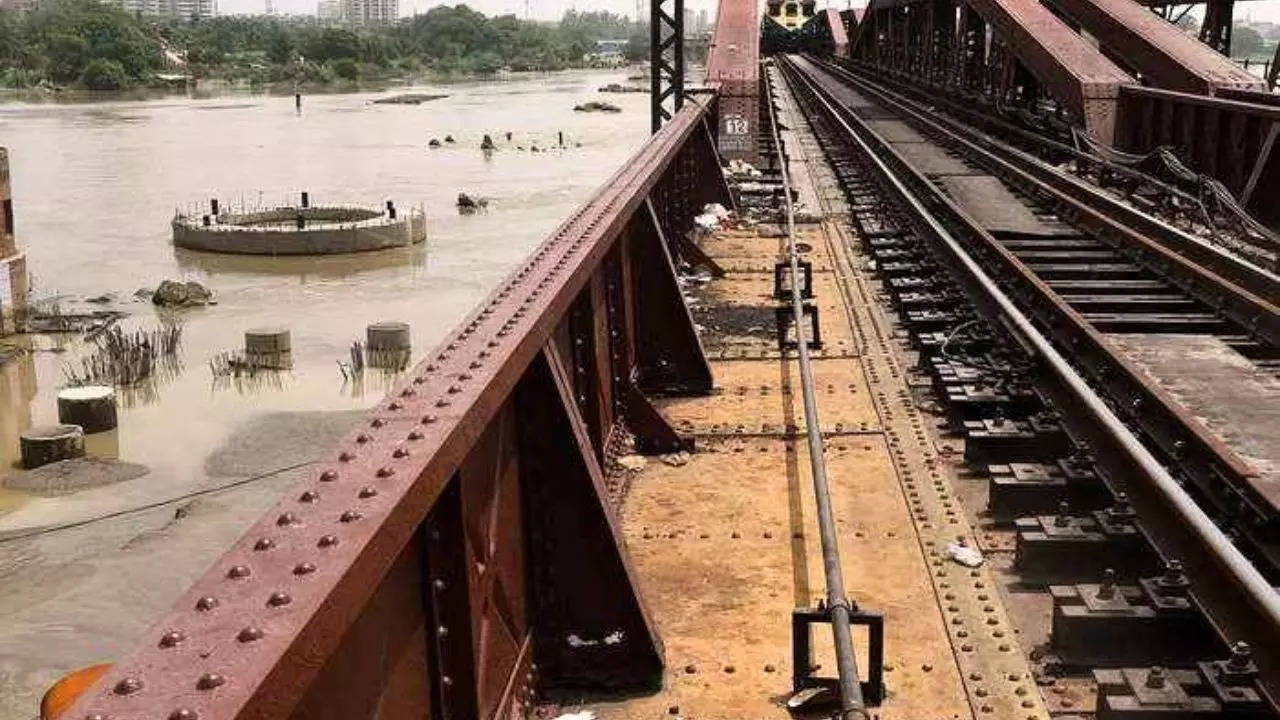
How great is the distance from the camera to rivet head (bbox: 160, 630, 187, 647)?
1719 mm

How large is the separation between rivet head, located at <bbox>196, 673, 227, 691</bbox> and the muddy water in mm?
15810

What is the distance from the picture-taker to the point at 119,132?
78438 mm

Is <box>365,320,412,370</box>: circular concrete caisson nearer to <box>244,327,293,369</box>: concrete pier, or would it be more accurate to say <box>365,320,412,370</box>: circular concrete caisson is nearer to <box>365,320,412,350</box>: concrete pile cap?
<box>365,320,412,350</box>: concrete pile cap

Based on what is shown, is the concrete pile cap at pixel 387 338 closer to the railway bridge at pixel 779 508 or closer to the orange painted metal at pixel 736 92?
the orange painted metal at pixel 736 92

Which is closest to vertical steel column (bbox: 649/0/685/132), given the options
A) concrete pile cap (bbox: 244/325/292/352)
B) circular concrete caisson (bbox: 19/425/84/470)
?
concrete pile cap (bbox: 244/325/292/352)

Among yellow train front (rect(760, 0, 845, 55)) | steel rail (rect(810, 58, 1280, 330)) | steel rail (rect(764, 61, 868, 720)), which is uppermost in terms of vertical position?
yellow train front (rect(760, 0, 845, 55))

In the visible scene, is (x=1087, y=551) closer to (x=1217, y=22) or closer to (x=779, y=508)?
(x=779, y=508)

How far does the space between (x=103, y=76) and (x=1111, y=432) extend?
137894 mm

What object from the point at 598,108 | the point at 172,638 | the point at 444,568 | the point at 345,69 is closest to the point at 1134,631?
the point at 444,568

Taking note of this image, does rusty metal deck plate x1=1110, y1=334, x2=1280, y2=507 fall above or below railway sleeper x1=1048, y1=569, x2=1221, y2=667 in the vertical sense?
above

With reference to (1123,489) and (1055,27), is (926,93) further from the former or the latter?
(1123,489)

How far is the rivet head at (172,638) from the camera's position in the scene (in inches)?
67.7

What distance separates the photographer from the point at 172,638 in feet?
5.68

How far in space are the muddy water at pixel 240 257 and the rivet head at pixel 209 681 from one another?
622 inches
